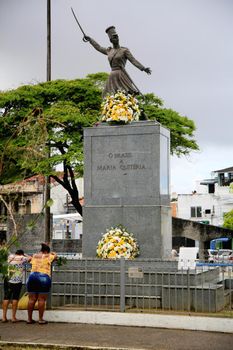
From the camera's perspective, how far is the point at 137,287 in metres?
13.7

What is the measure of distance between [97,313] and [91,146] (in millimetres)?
4446

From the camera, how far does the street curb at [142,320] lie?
1204 centimetres

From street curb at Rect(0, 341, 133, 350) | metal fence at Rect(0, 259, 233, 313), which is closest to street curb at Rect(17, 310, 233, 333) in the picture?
metal fence at Rect(0, 259, 233, 313)

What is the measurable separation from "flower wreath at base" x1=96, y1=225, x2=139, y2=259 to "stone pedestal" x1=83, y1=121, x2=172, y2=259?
20cm

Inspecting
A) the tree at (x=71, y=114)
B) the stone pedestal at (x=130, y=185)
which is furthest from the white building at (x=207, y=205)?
the stone pedestal at (x=130, y=185)

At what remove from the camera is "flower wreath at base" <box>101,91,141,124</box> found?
1573cm

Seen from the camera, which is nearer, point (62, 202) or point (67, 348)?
point (67, 348)

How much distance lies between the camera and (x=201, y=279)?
13.7 meters

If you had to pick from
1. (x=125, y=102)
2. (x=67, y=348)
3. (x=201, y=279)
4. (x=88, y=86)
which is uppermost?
(x=88, y=86)

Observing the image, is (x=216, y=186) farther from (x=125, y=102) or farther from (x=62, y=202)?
(x=125, y=102)

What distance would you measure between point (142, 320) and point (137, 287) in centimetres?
115

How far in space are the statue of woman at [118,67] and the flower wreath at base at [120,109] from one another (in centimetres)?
23

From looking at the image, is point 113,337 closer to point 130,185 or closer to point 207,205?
point 130,185

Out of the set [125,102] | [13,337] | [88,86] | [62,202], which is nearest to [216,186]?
[62,202]
